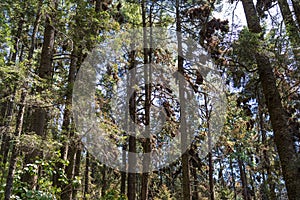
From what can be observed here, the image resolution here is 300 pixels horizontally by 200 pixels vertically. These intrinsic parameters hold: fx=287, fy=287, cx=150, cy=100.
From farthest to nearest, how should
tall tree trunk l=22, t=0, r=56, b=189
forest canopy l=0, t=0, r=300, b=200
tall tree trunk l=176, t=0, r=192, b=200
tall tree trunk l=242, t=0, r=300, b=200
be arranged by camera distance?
tall tree trunk l=176, t=0, r=192, b=200 → tall tree trunk l=22, t=0, r=56, b=189 → forest canopy l=0, t=0, r=300, b=200 → tall tree trunk l=242, t=0, r=300, b=200

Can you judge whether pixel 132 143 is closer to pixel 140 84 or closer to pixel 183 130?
pixel 140 84

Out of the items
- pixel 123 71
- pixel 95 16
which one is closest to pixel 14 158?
pixel 95 16

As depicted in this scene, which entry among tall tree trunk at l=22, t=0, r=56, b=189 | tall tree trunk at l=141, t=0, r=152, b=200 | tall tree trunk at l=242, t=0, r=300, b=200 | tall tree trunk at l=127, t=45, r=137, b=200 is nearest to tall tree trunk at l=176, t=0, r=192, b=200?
tall tree trunk at l=141, t=0, r=152, b=200

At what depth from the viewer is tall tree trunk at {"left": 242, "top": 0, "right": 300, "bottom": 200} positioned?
5.10 metres

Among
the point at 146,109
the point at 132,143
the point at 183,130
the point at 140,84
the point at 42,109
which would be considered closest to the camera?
the point at 42,109

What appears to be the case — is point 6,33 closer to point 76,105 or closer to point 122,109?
point 76,105

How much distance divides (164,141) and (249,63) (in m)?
7.53

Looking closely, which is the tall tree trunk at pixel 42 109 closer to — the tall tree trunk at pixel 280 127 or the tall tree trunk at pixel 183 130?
the tall tree trunk at pixel 280 127

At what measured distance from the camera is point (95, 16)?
21.9 feet

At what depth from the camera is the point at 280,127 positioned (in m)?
5.50

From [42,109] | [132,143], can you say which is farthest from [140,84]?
[42,109]

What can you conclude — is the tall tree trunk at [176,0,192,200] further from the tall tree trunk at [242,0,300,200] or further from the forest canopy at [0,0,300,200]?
the tall tree trunk at [242,0,300,200]

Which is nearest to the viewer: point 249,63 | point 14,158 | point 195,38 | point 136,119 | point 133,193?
point 14,158

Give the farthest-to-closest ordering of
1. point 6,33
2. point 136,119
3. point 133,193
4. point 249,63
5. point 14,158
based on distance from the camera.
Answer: point 136,119 < point 133,193 < point 249,63 < point 6,33 < point 14,158
